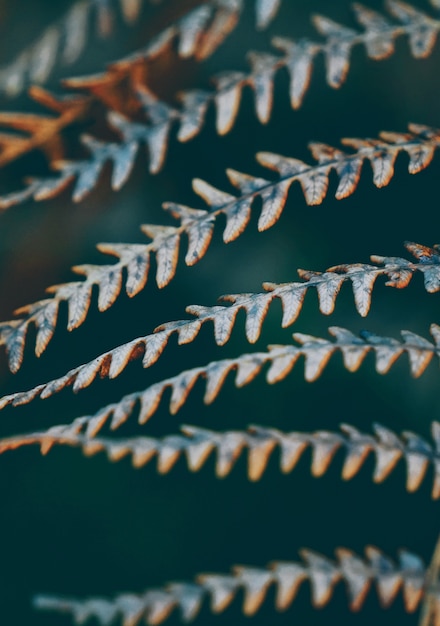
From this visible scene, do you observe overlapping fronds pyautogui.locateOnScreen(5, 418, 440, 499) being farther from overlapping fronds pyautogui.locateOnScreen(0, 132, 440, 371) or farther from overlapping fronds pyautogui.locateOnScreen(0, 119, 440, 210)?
overlapping fronds pyautogui.locateOnScreen(0, 119, 440, 210)

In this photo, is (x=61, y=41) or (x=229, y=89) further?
(x=61, y=41)

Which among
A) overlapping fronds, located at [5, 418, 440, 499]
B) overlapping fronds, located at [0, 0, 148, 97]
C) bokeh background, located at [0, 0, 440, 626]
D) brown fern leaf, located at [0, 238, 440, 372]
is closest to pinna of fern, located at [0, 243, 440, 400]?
brown fern leaf, located at [0, 238, 440, 372]

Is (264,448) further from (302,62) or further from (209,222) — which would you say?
(302,62)

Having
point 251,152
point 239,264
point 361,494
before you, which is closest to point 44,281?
point 239,264

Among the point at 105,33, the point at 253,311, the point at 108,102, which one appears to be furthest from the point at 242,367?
the point at 105,33

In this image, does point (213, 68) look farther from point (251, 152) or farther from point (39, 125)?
point (39, 125)
